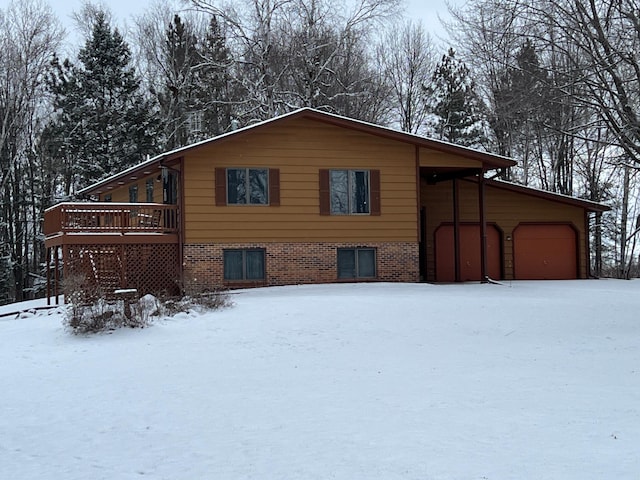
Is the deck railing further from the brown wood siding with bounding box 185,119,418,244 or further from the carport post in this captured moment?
the carport post

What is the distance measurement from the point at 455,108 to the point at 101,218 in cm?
2041

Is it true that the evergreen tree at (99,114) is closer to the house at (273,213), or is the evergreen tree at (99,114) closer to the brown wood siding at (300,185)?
the house at (273,213)

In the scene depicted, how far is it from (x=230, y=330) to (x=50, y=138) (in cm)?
2477

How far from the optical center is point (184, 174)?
17734mm

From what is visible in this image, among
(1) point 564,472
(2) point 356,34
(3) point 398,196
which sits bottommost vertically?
(1) point 564,472

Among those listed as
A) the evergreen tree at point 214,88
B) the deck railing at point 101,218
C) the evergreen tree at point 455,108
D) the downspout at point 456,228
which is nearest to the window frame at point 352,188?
the downspout at point 456,228

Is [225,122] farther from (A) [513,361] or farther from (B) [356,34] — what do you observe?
(A) [513,361]

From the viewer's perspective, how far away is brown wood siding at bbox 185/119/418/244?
1791cm

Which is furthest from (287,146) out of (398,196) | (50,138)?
(50,138)

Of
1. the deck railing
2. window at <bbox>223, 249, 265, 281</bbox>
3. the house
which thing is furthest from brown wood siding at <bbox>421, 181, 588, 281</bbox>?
the deck railing

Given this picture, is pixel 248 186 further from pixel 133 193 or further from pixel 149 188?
pixel 133 193

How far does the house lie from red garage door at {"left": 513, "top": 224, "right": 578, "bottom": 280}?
3649 mm

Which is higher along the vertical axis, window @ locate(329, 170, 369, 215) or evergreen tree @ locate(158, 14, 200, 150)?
evergreen tree @ locate(158, 14, 200, 150)

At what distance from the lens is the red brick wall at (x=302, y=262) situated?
17.9 m
